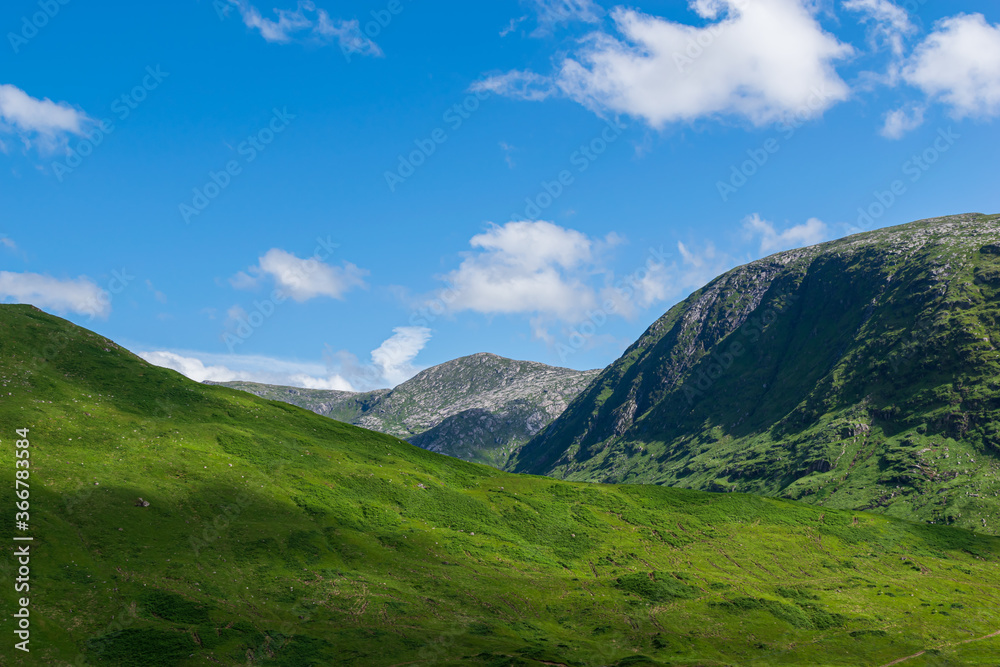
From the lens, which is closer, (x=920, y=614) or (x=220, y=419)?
(x=920, y=614)

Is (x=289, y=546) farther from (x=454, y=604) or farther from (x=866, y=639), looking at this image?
(x=866, y=639)

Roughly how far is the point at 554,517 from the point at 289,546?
196ft

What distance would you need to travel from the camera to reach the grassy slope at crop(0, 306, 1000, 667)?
244 feet

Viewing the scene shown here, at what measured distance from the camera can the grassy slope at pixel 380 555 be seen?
74.2m

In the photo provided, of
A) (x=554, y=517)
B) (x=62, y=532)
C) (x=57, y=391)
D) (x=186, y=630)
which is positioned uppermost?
(x=57, y=391)

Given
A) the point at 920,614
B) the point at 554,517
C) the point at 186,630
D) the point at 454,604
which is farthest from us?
the point at 554,517

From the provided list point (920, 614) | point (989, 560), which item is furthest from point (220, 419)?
point (989, 560)

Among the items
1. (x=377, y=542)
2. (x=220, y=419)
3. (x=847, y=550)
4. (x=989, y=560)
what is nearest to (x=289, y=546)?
(x=377, y=542)

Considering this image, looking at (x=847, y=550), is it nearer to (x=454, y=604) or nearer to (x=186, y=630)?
(x=454, y=604)

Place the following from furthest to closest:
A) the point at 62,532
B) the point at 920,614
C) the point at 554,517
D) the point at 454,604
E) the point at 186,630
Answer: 1. the point at 554,517
2. the point at 920,614
3. the point at 454,604
4. the point at 62,532
5. the point at 186,630

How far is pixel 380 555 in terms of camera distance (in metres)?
102

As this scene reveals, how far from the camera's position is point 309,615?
80.1m

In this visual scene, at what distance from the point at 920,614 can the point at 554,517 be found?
67707 millimetres

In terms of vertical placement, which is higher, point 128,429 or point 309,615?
point 128,429
